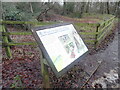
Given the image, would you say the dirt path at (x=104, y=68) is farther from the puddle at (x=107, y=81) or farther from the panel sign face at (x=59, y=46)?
the panel sign face at (x=59, y=46)

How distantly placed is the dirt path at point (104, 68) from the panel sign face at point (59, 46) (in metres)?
0.81

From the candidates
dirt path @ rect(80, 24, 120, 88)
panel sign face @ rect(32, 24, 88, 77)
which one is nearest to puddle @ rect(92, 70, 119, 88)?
dirt path @ rect(80, 24, 120, 88)

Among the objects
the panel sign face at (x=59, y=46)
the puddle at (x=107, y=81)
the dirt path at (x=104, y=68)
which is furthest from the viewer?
the dirt path at (x=104, y=68)

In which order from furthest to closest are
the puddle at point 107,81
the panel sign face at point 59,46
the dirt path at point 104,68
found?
the dirt path at point 104,68, the puddle at point 107,81, the panel sign face at point 59,46

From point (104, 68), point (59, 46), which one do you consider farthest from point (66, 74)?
point (104, 68)

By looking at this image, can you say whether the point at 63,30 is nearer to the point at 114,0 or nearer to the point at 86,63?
the point at 86,63

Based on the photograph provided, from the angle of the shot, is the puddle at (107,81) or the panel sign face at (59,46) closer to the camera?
the panel sign face at (59,46)

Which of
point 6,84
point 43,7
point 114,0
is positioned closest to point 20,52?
point 6,84

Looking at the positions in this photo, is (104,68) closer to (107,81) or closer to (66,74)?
(107,81)

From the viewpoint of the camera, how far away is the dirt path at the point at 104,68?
312 centimetres

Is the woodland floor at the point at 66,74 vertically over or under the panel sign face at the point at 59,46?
under

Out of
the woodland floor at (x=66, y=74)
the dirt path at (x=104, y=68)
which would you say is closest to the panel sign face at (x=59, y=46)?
the woodland floor at (x=66, y=74)

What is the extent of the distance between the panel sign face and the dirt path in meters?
0.81

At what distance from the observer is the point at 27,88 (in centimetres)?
281
